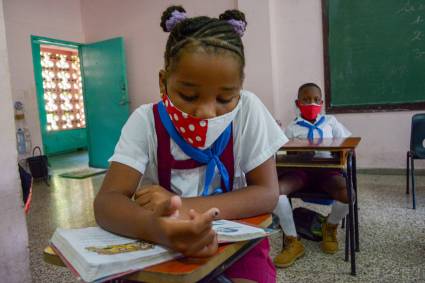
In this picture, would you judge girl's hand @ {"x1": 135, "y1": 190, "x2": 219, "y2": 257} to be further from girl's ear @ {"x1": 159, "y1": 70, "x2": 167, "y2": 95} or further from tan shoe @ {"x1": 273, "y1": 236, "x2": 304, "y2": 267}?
tan shoe @ {"x1": 273, "y1": 236, "x2": 304, "y2": 267}

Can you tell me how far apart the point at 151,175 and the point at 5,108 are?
35.7 inches

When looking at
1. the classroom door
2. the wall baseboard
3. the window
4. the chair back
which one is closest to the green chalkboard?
the wall baseboard

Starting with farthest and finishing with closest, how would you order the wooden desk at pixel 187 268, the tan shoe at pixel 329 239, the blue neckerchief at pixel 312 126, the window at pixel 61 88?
the window at pixel 61 88, the blue neckerchief at pixel 312 126, the tan shoe at pixel 329 239, the wooden desk at pixel 187 268

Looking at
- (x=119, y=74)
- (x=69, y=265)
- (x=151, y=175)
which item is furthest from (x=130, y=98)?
(x=69, y=265)

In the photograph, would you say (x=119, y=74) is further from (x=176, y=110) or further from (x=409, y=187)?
(x=176, y=110)

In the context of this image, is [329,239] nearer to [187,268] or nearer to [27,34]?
[187,268]

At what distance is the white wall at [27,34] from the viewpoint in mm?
4840

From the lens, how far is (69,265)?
0.56 metres

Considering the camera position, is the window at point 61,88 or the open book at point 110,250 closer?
the open book at point 110,250

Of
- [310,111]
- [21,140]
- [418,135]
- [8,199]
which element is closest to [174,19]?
[8,199]

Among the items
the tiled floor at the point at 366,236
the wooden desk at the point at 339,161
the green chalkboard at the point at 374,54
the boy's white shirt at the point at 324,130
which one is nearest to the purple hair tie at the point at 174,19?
the wooden desk at the point at 339,161

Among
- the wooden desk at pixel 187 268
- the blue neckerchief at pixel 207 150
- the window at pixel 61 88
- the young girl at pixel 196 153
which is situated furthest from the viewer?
the window at pixel 61 88

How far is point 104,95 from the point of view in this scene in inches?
219

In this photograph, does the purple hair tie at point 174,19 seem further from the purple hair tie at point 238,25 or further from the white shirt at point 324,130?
the white shirt at point 324,130
